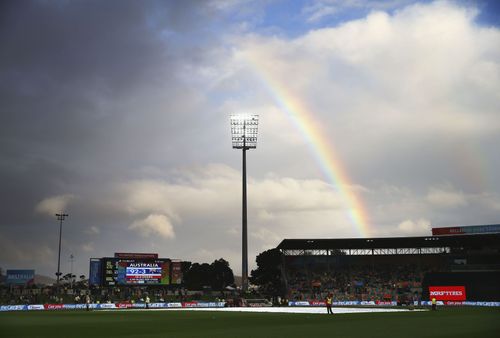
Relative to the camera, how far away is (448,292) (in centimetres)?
8794

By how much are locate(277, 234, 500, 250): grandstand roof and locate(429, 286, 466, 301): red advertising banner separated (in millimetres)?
20926

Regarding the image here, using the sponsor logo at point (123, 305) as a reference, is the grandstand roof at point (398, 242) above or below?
above

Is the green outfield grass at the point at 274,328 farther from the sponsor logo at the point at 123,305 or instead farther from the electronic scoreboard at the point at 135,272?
the electronic scoreboard at the point at 135,272

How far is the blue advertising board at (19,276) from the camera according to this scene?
423 feet

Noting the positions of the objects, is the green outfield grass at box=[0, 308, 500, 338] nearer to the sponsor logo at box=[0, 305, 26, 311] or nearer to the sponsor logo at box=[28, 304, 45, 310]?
the sponsor logo at box=[0, 305, 26, 311]

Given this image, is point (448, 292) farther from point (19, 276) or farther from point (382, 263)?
point (19, 276)

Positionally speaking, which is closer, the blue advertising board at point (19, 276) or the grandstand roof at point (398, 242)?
the grandstand roof at point (398, 242)

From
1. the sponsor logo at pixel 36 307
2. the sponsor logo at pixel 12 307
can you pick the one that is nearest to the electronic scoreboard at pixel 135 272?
the sponsor logo at pixel 36 307

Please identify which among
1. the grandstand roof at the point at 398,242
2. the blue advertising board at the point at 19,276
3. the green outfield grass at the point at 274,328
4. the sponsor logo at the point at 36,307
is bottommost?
the sponsor logo at the point at 36,307

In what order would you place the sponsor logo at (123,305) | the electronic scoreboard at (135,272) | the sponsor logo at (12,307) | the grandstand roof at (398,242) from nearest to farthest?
the sponsor logo at (12,307) < the sponsor logo at (123,305) < the electronic scoreboard at (135,272) < the grandstand roof at (398,242)

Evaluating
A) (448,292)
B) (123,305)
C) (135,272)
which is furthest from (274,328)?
(135,272)

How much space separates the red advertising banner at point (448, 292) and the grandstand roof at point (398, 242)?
2093cm

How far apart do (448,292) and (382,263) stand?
3392 centimetres

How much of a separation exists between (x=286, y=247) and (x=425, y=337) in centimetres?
9631
